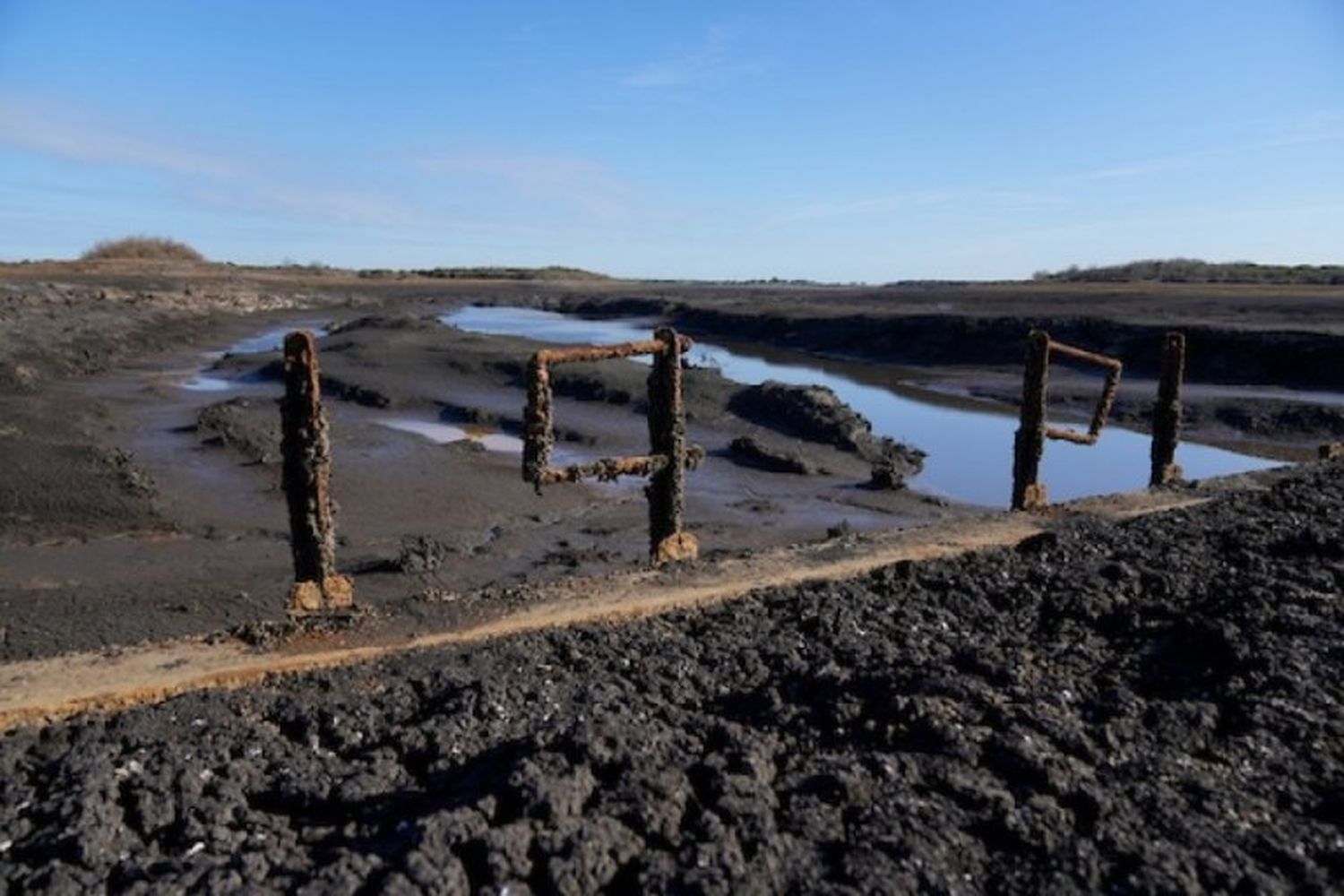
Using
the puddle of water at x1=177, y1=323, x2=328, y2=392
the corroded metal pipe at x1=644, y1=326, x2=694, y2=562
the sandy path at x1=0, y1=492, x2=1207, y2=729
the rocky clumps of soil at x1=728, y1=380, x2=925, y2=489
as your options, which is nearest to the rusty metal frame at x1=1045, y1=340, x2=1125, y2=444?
the sandy path at x1=0, y1=492, x2=1207, y2=729

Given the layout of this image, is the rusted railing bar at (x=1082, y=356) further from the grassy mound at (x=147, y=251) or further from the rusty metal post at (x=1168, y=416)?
the grassy mound at (x=147, y=251)

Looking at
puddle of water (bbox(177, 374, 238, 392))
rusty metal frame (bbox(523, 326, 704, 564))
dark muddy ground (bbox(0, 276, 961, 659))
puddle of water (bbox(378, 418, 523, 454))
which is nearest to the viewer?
rusty metal frame (bbox(523, 326, 704, 564))

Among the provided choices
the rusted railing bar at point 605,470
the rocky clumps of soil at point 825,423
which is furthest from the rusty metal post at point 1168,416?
the rusted railing bar at point 605,470

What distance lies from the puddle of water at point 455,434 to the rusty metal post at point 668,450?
10.9 metres

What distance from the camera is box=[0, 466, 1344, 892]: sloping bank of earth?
97.0 inches

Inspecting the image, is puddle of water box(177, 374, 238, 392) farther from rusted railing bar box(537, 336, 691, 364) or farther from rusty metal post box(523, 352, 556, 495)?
rusty metal post box(523, 352, 556, 495)

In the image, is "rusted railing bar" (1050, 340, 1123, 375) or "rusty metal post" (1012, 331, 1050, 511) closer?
"rusty metal post" (1012, 331, 1050, 511)

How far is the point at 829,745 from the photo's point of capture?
3117mm

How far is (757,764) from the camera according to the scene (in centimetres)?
294

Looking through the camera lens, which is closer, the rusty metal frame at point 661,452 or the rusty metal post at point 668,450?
the rusty metal frame at point 661,452

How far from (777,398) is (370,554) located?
1123 centimetres

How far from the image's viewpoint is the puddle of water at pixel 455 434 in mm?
17797

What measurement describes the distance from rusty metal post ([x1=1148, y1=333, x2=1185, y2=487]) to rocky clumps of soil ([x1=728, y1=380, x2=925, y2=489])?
557 cm

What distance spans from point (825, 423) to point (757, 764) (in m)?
16.1
